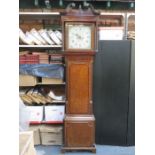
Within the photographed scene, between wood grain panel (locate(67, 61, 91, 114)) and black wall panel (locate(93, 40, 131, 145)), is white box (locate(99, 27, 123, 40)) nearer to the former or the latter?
black wall panel (locate(93, 40, 131, 145))

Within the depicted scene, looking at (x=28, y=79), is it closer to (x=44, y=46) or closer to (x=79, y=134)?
(x=44, y=46)

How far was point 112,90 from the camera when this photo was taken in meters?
3.91

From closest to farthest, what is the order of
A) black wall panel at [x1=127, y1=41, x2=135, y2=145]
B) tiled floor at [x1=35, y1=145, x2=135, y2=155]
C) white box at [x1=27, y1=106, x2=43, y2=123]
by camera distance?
Result: tiled floor at [x1=35, y1=145, x2=135, y2=155] < black wall panel at [x1=127, y1=41, x2=135, y2=145] < white box at [x1=27, y1=106, x2=43, y2=123]

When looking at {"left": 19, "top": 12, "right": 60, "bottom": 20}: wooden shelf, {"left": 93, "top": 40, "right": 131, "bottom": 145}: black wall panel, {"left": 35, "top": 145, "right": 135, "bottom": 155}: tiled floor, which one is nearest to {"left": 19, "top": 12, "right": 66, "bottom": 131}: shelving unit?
{"left": 19, "top": 12, "right": 60, "bottom": 20}: wooden shelf

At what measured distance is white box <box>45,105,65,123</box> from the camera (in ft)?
13.1

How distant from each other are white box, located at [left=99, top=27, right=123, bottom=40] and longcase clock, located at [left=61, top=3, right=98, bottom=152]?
1.00ft

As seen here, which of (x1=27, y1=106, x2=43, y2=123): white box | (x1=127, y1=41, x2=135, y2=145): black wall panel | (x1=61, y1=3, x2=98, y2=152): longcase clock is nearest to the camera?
(x1=61, y1=3, x2=98, y2=152): longcase clock

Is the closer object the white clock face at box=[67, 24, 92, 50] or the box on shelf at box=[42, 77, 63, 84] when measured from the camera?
the white clock face at box=[67, 24, 92, 50]

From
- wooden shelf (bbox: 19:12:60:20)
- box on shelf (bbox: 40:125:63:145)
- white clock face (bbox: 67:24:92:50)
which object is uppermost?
wooden shelf (bbox: 19:12:60:20)

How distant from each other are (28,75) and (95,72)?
86 cm

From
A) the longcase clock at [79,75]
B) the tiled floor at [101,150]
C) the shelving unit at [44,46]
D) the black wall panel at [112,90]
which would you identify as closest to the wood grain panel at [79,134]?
the longcase clock at [79,75]

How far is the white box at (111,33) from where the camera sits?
152 inches
